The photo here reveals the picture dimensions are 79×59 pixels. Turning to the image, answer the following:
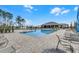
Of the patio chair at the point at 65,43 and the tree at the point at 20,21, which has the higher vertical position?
the tree at the point at 20,21

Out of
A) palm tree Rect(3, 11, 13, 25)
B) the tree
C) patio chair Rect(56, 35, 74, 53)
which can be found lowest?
patio chair Rect(56, 35, 74, 53)

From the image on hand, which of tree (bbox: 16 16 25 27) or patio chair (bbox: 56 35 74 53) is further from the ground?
Answer: tree (bbox: 16 16 25 27)

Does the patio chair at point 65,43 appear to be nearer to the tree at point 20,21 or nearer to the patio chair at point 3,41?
the tree at point 20,21

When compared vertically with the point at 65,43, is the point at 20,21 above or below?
above

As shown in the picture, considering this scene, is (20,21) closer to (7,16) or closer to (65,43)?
(7,16)

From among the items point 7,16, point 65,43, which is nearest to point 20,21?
point 7,16

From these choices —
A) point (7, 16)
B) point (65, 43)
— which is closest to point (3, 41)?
point (7, 16)

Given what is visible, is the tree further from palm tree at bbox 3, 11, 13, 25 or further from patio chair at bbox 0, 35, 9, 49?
patio chair at bbox 0, 35, 9, 49

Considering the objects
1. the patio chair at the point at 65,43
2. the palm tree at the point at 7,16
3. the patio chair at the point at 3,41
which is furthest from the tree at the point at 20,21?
the patio chair at the point at 65,43

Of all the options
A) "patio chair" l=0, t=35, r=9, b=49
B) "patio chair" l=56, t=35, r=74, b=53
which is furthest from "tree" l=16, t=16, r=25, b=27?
"patio chair" l=56, t=35, r=74, b=53

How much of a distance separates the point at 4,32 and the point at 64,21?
0.79m
